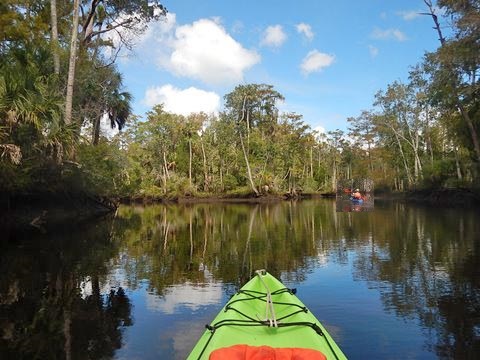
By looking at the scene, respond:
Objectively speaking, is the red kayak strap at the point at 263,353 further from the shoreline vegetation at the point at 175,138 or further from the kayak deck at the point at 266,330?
the shoreline vegetation at the point at 175,138

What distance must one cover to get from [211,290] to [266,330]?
13.8 feet

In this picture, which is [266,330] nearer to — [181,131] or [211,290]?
[211,290]

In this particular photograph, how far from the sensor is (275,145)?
60344 mm

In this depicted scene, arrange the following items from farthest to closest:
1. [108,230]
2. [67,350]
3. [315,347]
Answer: [108,230] < [67,350] < [315,347]

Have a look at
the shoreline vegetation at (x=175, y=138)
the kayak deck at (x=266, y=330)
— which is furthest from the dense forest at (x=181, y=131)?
the kayak deck at (x=266, y=330)

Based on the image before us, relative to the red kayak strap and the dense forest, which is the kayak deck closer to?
the red kayak strap

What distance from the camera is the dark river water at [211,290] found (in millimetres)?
5676

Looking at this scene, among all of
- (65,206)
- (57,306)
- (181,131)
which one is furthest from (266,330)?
(181,131)

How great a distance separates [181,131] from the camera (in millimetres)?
60000

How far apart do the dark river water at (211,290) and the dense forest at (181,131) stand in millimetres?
4226

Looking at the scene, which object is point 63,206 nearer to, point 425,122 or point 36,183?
point 36,183

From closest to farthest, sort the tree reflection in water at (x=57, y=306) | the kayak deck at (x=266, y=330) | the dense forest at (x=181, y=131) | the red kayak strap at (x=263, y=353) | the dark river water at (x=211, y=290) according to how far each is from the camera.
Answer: the red kayak strap at (x=263, y=353)
the kayak deck at (x=266, y=330)
the tree reflection in water at (x=57, y=306)
the dark river water at (x=211, y=290)
the dense forest at (x=181, y=131)

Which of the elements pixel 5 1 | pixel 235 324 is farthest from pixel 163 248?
pixel 5 1

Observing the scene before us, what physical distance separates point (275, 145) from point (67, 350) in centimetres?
5580
